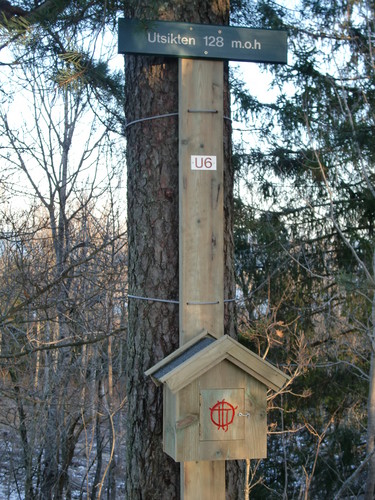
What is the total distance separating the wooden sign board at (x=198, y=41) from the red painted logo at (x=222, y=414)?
139cm

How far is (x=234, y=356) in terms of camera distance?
7.19 feet

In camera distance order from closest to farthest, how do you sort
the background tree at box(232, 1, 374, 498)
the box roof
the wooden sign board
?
the box roof
the wooden sign board
the background tree at box(232, 1, 374, 498)

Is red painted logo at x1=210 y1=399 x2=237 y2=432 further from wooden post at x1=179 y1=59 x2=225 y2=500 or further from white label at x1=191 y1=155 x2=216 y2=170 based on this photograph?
white label at x1=191 y1=155 x2=216 y2=170

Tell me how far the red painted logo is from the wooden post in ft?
1.05

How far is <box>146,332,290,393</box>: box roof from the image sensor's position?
2125 mm

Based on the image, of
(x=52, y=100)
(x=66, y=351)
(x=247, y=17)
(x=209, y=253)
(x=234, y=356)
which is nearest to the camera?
(x=234, y=356)

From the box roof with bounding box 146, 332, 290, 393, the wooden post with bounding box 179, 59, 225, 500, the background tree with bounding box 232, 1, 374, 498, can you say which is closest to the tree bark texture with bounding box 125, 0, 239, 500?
the wooden post with bounding box 179, 59, 225, 500

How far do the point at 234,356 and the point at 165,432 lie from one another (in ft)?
1.39

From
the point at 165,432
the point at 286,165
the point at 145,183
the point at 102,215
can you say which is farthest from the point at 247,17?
the point at 102,215

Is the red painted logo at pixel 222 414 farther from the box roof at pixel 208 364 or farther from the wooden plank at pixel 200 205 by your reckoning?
the wooden plank at pixel 200 205

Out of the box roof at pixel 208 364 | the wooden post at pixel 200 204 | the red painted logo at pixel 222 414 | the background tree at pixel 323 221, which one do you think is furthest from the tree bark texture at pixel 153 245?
the background tree at pixel 323 221

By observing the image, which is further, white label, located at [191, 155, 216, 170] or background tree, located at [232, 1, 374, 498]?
background tree, located at [232, 1, 374, 498]

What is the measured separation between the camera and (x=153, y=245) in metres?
2.52

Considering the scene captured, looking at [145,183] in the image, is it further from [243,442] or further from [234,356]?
[243,442]
